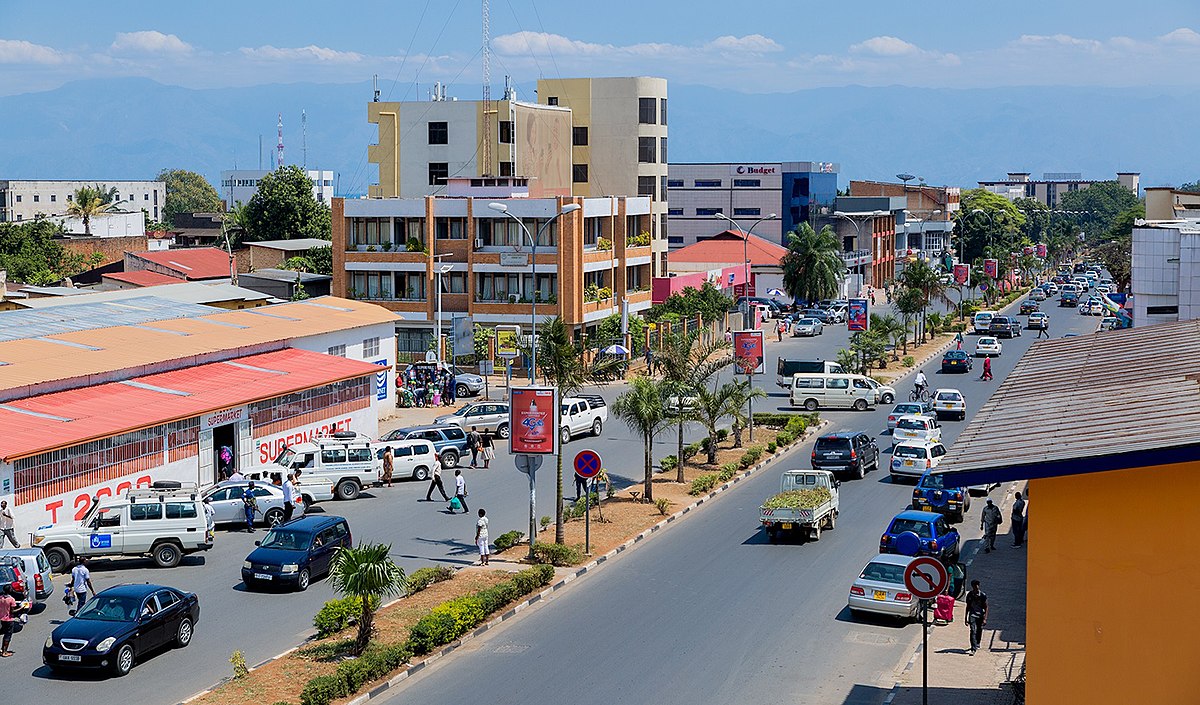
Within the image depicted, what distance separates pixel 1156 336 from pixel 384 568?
13.9 meters

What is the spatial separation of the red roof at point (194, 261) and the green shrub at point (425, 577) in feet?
208

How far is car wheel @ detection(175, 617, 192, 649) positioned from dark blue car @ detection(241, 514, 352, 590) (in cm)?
370

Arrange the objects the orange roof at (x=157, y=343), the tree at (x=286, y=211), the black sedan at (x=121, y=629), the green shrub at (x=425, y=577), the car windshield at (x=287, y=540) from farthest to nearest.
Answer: the tree at (x=286, y=211) → the orange roof at (x=157, y=343) → the car windshield at (x=287, y=540) → the green shrub at (x=425, y=577) → the black sedan at (x=121, y=629)

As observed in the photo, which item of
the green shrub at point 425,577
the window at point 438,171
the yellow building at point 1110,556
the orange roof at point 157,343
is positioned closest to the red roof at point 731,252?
the window at point 438,171

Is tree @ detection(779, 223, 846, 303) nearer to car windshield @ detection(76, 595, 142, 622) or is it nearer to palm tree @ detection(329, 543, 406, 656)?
palm tree @ detection(329, 543, 406, 656)

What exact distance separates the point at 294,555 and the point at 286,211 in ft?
304

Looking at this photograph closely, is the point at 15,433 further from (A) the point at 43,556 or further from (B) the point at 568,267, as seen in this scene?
(B) the point at 568,267

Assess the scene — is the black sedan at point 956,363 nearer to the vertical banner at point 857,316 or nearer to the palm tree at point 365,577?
the vertical banner at point 857,316

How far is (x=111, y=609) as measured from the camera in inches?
953

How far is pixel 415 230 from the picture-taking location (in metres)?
73.6

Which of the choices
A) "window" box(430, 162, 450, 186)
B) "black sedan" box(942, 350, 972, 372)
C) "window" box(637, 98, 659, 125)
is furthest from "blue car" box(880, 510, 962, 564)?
"window" box(637, 98, 659, 125)

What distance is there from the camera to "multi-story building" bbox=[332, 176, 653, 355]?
236 ft

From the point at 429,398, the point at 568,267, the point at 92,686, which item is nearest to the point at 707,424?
the point at 429,398

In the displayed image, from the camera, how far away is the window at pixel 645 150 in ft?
325
